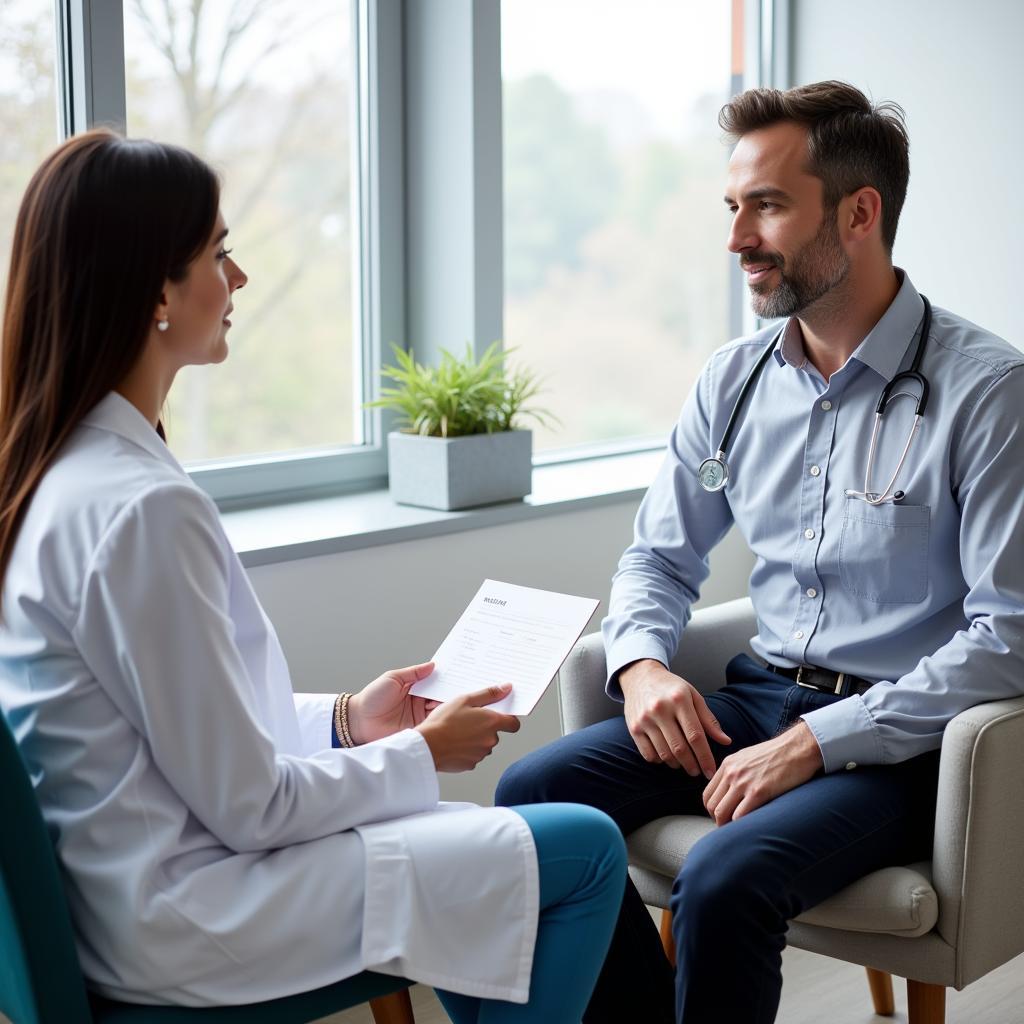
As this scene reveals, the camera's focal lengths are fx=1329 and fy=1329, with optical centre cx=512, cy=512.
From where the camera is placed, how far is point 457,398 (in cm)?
259

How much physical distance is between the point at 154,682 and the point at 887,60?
2743 millimetres

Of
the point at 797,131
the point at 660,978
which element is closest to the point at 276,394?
the point at 797,131

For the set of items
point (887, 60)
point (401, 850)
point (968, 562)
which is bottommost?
point (401, 850)

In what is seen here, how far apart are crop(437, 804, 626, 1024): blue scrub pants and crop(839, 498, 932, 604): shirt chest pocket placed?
2.20ft

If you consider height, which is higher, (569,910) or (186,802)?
(186,802)

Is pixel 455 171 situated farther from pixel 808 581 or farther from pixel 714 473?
pixel 808 581

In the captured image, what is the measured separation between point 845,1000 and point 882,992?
4.1 inches

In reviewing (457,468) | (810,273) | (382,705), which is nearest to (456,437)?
(457,468)

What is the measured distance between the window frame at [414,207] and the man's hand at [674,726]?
1059 millimetres

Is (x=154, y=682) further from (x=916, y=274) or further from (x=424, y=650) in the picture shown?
(x=916, y=274)

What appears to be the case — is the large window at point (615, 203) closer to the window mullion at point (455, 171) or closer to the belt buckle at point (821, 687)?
the window mullion at point (455, 171)

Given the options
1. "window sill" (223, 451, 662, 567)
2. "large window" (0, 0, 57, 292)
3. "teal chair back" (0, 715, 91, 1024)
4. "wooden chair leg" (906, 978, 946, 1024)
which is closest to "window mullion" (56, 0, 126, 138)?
"large window" (0, 0, 57, 292)

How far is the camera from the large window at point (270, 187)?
2.50 meters

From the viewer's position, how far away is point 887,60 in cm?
329
